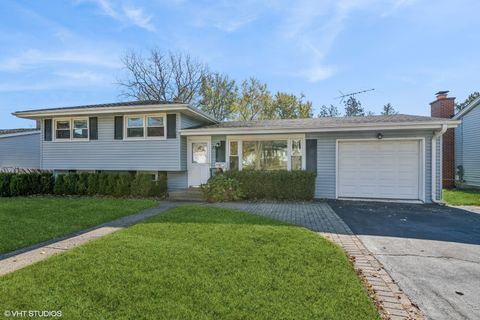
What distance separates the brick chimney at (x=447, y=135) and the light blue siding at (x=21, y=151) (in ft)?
83.3

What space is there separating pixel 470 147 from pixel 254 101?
63.3 ft

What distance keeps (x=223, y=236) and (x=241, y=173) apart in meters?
5.64

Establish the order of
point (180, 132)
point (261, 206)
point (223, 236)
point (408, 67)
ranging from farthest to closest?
point (408, 67) < point (180, 132) < point (261, 206) < point (223, 236)

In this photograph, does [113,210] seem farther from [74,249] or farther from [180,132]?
[180,132]

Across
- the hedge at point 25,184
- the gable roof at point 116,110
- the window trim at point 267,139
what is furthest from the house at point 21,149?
the window trim at point 267,139

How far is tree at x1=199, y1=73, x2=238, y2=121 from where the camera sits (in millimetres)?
28312

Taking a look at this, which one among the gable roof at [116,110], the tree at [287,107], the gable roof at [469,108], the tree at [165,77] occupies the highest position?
the tree at [165,77]

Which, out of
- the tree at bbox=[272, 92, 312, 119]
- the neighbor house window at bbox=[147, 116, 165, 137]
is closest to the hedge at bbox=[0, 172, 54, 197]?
the neighbor house window at bbox=[147, 116, 165, 137]

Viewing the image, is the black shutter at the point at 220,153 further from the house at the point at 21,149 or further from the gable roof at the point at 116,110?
the house at the point at 21,149

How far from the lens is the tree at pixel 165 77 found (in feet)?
91.5

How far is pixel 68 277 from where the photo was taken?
3.29 m

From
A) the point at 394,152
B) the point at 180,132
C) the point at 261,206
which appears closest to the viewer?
the point at 261,206

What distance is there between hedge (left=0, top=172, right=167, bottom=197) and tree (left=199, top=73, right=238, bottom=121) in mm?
17857

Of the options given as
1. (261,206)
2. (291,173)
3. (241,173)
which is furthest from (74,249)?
(291,173)
